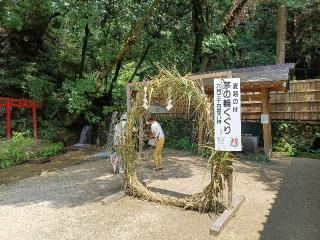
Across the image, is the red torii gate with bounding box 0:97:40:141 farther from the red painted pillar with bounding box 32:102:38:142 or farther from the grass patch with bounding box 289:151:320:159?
the grass patch with bounding box 289:151:320:159

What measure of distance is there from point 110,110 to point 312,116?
9028 millimetres

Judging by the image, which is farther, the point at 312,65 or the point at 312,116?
the point at 312,65

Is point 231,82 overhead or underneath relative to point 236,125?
overhead

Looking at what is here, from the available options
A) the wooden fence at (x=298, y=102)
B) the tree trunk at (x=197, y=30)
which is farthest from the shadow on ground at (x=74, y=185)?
the tree trunk at (x=197, y=30)

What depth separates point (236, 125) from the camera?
6.53 m

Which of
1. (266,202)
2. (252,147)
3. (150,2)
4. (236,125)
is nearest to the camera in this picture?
(236,125)

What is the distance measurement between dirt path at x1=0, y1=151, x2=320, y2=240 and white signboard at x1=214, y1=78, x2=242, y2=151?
143cm

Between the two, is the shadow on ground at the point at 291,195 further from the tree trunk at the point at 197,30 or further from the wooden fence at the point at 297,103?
the tree trunk at the point at 197,30

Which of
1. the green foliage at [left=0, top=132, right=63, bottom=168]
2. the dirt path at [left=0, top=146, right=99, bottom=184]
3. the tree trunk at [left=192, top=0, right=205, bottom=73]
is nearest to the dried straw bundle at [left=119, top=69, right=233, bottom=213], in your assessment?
the dirt path at [left=0, top=146, right=99, bottom=184]

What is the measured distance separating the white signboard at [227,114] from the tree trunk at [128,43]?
8.39m

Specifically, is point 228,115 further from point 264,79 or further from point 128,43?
point 128,43

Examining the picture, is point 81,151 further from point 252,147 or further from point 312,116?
point 312,116

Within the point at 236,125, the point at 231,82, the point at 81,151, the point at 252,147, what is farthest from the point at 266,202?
the point at 81,151

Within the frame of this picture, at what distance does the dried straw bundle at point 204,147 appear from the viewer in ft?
21.5
